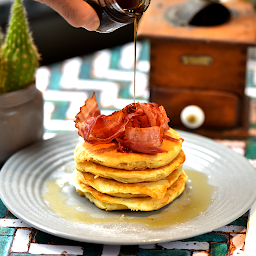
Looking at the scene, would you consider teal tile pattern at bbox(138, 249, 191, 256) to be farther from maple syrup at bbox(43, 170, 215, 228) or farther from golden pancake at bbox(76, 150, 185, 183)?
golden pancake at bbox(76, 150, 185, 183)

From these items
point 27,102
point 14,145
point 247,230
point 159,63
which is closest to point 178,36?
point 159,63

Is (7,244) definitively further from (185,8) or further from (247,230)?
(185,8)

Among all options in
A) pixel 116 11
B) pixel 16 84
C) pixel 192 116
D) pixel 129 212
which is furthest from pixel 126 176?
pixel 192 116

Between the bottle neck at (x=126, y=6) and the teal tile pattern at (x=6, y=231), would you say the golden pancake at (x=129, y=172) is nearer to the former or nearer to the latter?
the teal tile pattern at (x=6, y=231)

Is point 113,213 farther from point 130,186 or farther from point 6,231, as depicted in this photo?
point 6,231

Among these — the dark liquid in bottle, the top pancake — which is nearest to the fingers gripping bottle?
the dark liquid in bottle
